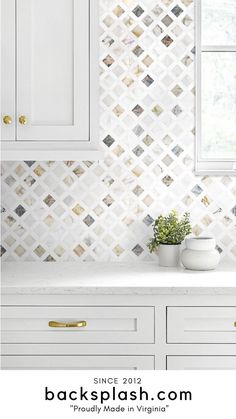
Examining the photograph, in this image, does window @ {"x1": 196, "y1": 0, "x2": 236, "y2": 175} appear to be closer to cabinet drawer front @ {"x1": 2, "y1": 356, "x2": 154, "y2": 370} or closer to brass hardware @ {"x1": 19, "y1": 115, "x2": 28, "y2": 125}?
brass hardware @ {"x1": 19, "y1": 115, "x2": 28, "y2": 125}

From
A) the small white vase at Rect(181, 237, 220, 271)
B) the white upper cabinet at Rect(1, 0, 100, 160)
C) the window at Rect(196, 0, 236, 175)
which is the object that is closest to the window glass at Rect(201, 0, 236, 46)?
the window at Rect(196, 0, 236, 175)

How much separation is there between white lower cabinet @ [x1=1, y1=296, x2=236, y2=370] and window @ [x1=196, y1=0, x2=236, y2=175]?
88 cm

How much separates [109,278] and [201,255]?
0.42 metres

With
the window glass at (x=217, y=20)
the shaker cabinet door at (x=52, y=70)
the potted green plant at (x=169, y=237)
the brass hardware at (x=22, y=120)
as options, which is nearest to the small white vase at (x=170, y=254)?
the potted green plant at (x=169, y=237)

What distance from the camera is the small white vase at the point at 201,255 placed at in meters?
2.64

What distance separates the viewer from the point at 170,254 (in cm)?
275

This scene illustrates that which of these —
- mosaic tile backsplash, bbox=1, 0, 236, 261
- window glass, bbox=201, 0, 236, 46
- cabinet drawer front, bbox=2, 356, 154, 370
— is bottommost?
cabinet drawer front, bbox=2, 356, 154, 370

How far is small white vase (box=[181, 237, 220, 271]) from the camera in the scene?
264 cm

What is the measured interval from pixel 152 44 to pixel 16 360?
155 centimetres

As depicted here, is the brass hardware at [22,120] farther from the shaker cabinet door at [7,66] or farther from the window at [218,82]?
the window at [218,82]

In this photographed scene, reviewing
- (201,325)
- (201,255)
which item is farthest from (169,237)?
(201,325)
